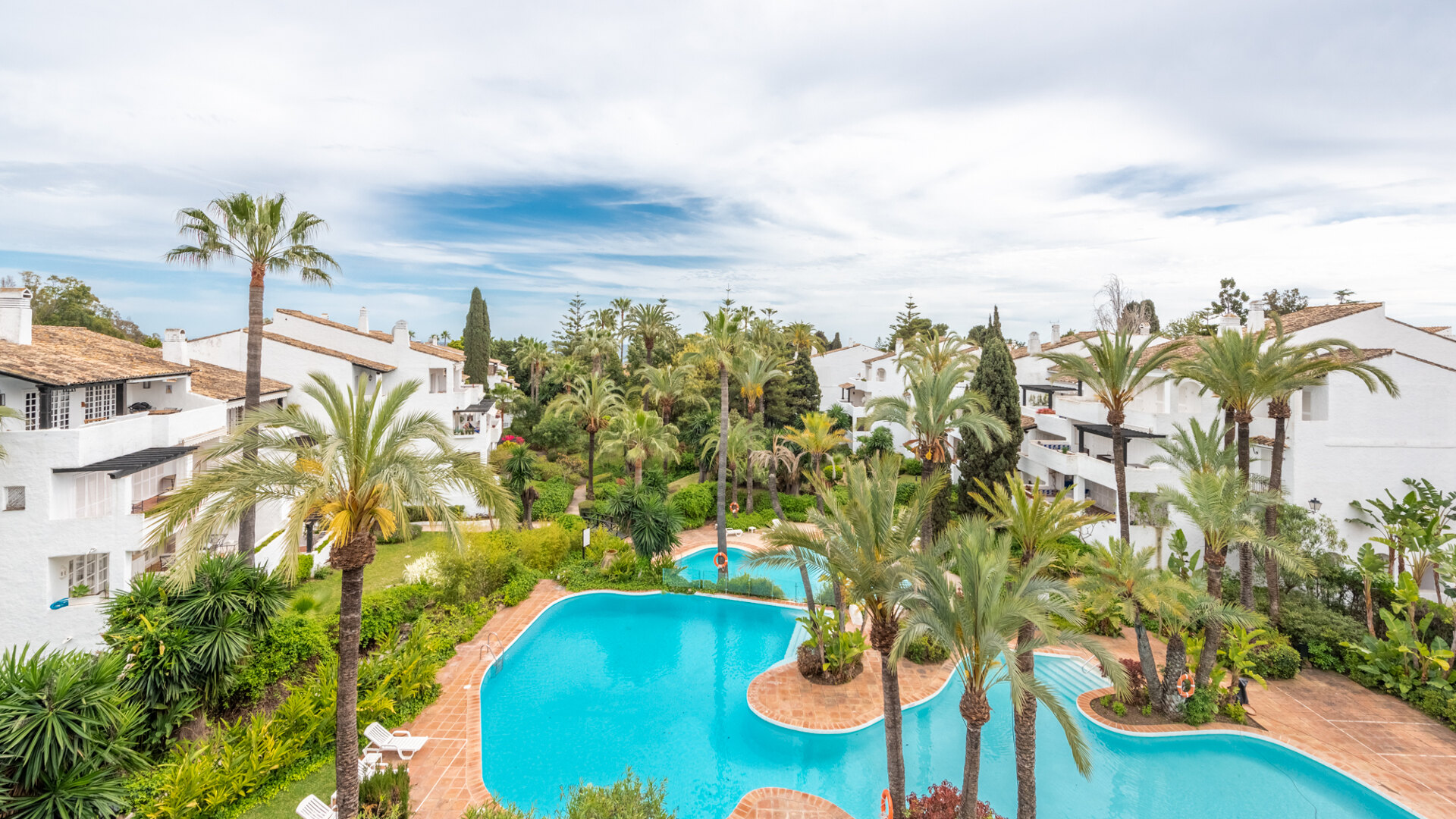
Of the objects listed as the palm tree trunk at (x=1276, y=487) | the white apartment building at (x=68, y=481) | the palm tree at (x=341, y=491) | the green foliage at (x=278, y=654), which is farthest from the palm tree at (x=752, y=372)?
the white apartment building at (x=68, y=481)

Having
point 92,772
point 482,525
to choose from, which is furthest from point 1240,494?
point 482,525

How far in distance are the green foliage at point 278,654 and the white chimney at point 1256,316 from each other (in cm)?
3262

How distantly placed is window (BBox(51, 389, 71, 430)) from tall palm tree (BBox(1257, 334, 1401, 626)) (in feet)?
112

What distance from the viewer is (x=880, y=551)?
1228 centimetres

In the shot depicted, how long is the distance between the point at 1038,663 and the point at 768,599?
9503 mm

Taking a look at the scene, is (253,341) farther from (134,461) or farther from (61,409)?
(61,409)

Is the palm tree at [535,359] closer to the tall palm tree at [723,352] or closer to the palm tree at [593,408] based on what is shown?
the palm tree at [593,408]

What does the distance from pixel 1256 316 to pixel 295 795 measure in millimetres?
33926

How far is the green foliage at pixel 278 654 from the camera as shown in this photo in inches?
544

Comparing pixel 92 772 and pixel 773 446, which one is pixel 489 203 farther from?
pixel 92 772

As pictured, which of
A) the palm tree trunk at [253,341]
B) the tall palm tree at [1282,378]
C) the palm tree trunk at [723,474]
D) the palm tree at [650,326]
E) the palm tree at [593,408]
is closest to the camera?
the tall palm tree at [1282,378]

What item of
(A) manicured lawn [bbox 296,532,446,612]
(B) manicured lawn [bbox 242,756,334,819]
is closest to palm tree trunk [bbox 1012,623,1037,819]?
(B) manicured lawn [bbox 242,756,334,819]

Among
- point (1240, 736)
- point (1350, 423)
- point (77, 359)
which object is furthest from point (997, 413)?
point (77, 359)

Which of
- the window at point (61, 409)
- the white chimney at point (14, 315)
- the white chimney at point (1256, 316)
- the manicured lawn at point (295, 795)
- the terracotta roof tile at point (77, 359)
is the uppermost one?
the white chimney at point (1256, 316)
